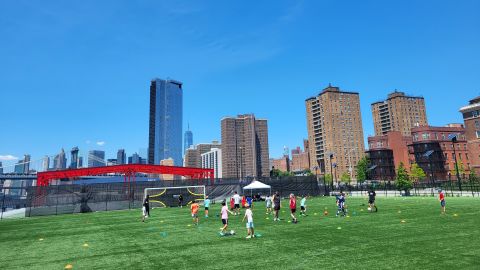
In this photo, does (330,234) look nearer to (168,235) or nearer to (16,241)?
(168,235)

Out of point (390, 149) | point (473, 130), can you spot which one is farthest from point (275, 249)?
point (390, 149)

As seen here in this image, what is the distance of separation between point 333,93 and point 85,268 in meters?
181

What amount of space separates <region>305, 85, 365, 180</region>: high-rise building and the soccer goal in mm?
134140

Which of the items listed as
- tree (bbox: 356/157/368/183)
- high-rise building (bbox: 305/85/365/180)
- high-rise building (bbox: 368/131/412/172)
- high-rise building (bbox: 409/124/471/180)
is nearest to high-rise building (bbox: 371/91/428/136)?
high-rise building (bbox: 305/85/365/180)

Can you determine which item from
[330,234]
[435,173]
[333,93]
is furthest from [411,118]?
[330,234]

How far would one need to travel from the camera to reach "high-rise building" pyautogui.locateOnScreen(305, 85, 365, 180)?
174m

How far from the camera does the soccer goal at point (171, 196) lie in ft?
145

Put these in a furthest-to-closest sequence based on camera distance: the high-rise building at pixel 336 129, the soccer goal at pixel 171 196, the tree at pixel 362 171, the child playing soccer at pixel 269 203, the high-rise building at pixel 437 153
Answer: the high-rise building at pixel 336 129, the tree at pixel 362 171, the high-rise building at pixel 437 153, the soccer goal at pixel 171 196, the child playing soccer at pixel 269 203

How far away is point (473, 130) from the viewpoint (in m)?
78.1

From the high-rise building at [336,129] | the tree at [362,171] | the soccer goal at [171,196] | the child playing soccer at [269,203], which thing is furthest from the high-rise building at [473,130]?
the high-rise building at [336,129]

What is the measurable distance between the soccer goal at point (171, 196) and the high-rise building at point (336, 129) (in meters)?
134

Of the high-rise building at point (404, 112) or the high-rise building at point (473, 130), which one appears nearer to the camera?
the high-rise building at point (473, 130)

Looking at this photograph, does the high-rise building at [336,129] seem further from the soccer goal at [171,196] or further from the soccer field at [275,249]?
the soccer field at [275,249]

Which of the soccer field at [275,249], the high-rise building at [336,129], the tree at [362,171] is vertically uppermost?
the high-rise building at [336,129]
